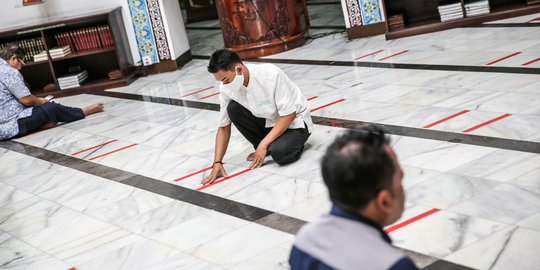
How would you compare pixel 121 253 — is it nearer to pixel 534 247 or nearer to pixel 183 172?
pixel 183 172

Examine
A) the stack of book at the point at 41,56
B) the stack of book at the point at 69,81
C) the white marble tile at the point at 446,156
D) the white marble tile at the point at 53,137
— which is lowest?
the white marble tile at the point at 446,156

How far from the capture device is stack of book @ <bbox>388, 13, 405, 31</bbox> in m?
8.45

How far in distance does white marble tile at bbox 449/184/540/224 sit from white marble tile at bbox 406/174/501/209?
6 centimetres

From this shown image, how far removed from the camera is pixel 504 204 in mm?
3574

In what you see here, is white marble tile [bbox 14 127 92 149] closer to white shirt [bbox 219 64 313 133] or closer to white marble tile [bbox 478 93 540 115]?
white shirt [bbox 219 64 313 133]

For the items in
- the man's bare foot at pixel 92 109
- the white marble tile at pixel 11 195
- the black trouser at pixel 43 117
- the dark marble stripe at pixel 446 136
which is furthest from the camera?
the man's bare foot at pixel 92 109

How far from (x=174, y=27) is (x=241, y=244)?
5.74 meters

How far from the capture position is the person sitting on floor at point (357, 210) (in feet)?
4.91

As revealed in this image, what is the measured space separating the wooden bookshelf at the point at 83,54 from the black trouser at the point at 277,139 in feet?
13.2

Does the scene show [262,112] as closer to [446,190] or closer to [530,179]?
[446,190]

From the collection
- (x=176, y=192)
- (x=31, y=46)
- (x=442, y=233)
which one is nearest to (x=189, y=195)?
(x=176, y=192)

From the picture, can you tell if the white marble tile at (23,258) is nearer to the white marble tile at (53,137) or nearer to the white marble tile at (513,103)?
the white marble tile at (53,137)

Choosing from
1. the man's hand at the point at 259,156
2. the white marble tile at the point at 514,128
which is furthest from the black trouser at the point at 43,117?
the white marble tile at the point at 514,128

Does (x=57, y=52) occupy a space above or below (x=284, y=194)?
above
